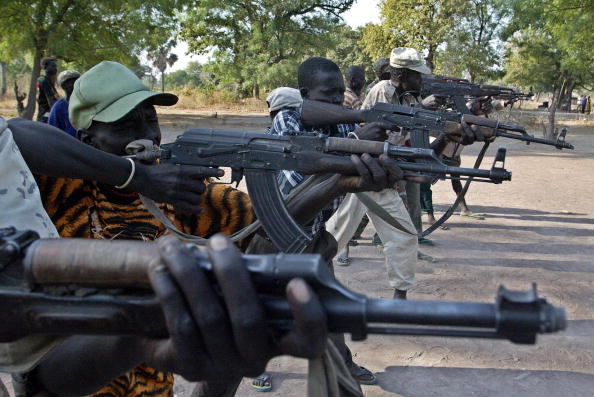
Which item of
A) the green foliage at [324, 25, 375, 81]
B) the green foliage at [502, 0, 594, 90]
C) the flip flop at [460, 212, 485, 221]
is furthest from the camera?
the green foliage at [324, 25, 375, 81]

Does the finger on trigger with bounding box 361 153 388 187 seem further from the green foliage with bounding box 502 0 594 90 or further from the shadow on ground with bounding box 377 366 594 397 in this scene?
the green foliage with bounding box 502 0 594 90

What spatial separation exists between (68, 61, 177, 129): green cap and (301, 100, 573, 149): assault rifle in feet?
4.74

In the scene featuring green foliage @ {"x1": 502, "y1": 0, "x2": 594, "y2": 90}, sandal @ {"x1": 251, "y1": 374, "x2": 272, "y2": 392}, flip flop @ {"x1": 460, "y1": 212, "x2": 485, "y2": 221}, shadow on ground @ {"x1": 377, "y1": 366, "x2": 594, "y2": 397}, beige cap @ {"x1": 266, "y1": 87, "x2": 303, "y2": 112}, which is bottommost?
sandal @ {"x1": 251, "y1": 374, "x2": 272, "y2": 392}

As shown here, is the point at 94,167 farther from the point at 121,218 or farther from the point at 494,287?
the point at 494,287

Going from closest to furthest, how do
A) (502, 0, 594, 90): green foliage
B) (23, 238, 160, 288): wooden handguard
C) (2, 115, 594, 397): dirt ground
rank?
(23, 238, 160, 288): wooden handguard
(2, 115, 594, 397): dirt ground
(502, 0, 594, 90): green foliage

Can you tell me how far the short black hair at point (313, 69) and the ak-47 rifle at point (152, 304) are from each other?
2.58 m

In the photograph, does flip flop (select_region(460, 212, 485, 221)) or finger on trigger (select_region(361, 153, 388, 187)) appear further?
flip flop (select_region(460, 212, 485, 221))

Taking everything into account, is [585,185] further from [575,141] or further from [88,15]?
[88,15]

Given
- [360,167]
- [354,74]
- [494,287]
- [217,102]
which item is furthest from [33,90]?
[217,102]

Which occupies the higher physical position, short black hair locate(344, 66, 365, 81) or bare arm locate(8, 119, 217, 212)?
short black hair locate(344, 66, 365, 81)

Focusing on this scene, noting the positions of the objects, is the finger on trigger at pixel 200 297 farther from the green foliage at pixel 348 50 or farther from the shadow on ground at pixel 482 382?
the green foliage at pixel 348 50

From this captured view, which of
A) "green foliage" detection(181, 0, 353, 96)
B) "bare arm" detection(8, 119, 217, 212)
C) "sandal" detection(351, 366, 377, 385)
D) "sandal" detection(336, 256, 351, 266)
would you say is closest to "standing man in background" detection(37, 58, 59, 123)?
"sandal" detection(336, 256, 351, 266)

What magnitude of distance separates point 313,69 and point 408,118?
1400 mm

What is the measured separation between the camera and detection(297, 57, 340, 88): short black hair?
11.4 ft
